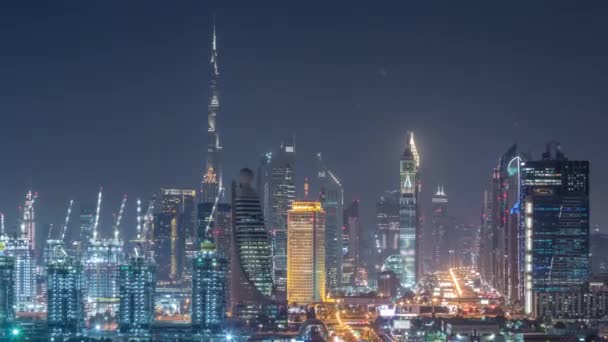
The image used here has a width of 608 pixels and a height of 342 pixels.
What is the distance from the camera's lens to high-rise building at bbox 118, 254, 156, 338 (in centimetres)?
2669

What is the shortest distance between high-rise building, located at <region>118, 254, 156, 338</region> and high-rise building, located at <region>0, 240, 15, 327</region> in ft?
8.43

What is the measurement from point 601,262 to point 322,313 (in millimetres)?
11791

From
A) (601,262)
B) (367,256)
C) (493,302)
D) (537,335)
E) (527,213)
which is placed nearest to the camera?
(537,335)

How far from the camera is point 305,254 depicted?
34.8m

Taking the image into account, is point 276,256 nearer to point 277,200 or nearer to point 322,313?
point 277,200

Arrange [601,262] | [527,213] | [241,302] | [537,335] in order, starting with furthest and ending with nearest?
[601,262] → [527,213] → [241,302] → [537,335]

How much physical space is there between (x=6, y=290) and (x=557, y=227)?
13.4 m

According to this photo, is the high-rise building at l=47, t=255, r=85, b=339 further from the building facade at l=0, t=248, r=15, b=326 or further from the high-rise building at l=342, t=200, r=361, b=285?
the high-rise building at l=342, t=200, r=361, b=285

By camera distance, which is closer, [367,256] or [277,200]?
[277,200]

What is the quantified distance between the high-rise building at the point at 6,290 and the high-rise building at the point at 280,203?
351 inches

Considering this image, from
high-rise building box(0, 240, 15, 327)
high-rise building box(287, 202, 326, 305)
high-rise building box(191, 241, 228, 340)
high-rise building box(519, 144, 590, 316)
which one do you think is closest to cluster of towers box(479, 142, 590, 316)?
high-rise building box(519, 144, 590, 316)

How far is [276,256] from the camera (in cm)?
3541

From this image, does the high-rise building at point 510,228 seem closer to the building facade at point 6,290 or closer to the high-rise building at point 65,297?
the high-rise building at point 65,297

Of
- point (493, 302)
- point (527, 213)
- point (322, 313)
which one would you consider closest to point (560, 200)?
point (527, 213)
